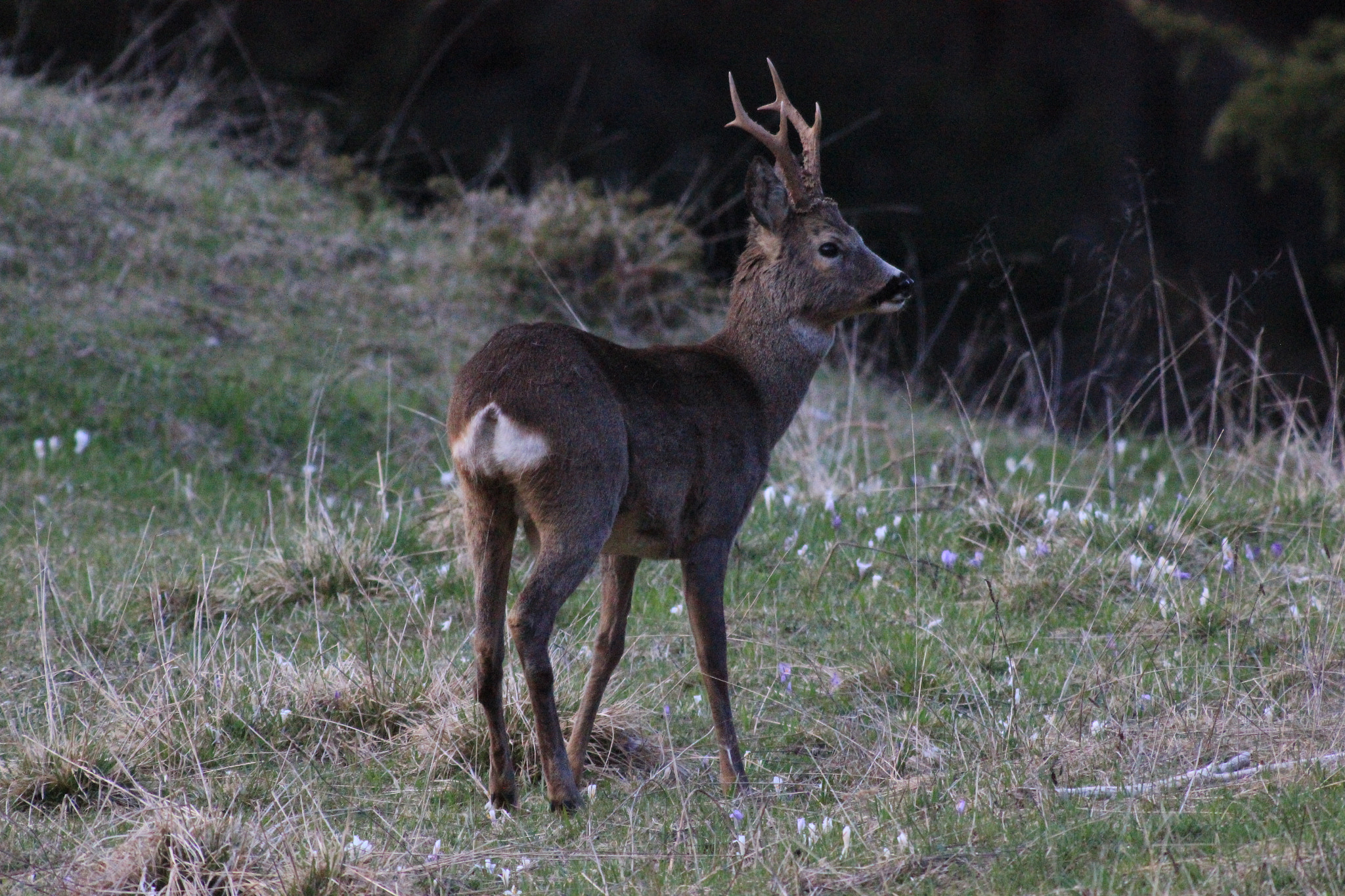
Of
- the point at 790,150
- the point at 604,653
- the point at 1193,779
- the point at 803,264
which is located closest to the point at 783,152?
the point at 790,150

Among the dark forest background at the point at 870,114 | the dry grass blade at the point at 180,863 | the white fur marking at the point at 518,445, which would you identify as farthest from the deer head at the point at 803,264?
the dark forest background at the point at 870,114

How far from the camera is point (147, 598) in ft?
21.0

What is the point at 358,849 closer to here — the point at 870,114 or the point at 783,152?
the point at 783,152

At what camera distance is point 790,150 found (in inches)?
217

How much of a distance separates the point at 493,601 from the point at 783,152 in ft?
5.94

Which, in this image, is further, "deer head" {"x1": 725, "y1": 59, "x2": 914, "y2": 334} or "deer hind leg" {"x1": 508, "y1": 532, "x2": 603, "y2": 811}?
"deer head" {"x1": 725, "y1": 59, "x2": 914, "y2": 334}

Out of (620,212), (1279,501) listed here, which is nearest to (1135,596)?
(1279,501)

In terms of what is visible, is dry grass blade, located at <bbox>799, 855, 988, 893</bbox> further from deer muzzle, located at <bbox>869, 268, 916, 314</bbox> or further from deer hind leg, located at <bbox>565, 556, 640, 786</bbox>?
deer muzzle, located at <bbox>869, 268, 916, 314</bbox>

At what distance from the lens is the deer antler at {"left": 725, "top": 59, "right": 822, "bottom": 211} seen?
209 inches

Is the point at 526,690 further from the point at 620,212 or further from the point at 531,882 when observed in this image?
the point at 620,212

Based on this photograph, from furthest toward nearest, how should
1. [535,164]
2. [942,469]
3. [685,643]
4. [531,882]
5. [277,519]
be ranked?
[535,164], [942,469], [277,519], [685,643], [531,882]

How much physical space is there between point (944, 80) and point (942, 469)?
1446 centimetres

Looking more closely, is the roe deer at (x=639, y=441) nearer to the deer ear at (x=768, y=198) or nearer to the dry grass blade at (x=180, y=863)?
the deer ear at (x=768, y=198)

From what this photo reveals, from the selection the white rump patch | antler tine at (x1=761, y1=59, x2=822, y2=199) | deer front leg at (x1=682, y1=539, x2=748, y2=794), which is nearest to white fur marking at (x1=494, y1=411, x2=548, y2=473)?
the white rump patch
